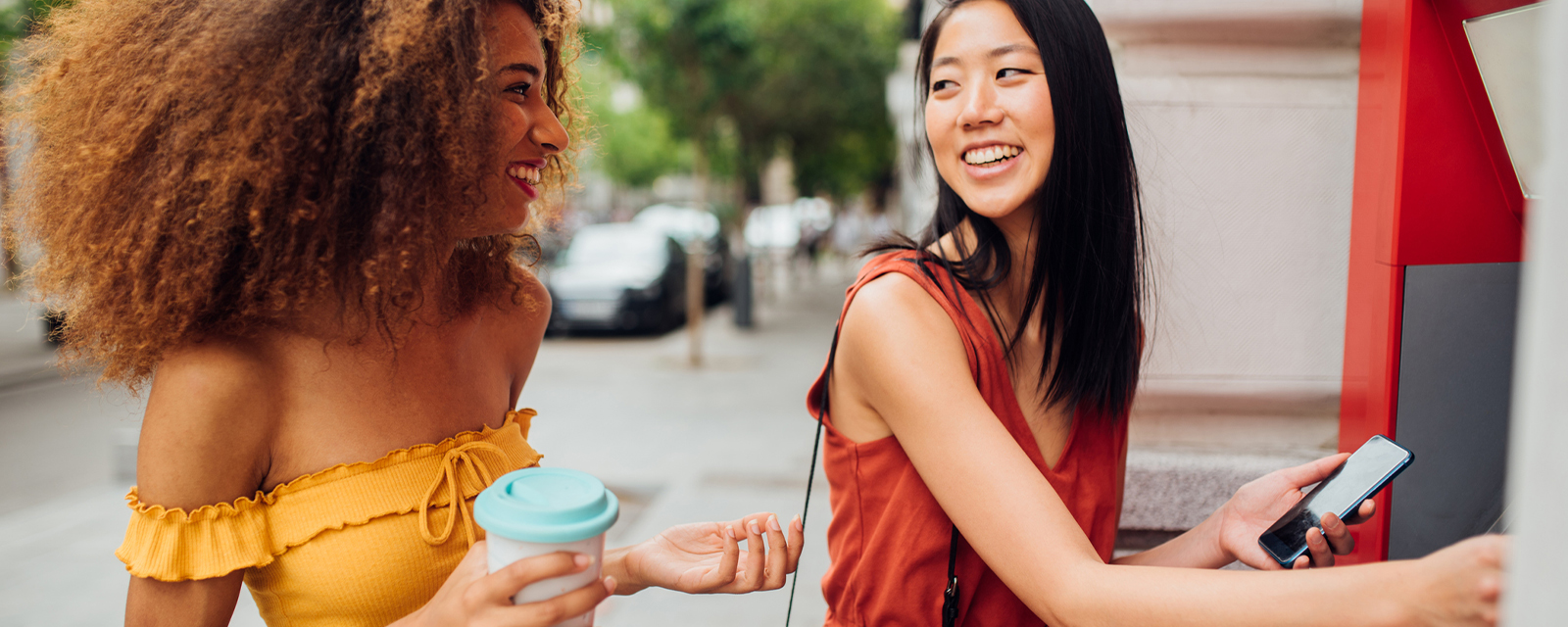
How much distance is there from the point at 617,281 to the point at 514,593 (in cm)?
1095

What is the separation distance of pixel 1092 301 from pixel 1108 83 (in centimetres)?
39

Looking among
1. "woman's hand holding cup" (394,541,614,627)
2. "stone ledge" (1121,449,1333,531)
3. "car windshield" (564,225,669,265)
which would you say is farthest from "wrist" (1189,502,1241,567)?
"car windshield" (564,225,669,265)

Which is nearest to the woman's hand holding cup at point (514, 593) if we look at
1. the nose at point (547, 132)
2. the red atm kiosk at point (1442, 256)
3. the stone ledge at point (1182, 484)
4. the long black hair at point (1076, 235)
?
the nose at point (547, 132)

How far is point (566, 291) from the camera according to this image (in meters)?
11.5

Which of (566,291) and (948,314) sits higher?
(948,314)

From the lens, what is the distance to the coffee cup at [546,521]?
0.94m

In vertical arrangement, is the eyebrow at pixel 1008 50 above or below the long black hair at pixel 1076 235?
above

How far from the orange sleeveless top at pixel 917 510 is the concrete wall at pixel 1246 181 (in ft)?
2.91

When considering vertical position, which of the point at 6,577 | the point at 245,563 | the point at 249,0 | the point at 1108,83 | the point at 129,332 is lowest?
the point at 6,577

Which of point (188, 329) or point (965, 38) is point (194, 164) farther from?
point (965, 38)

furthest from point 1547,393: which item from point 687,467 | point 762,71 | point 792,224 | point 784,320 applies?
point 792,224

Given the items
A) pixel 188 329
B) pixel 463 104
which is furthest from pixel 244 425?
pixel 463 104

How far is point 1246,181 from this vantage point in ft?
7.68

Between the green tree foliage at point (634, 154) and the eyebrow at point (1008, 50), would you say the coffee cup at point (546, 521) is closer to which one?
the eyebrow at point (1008, 50)
